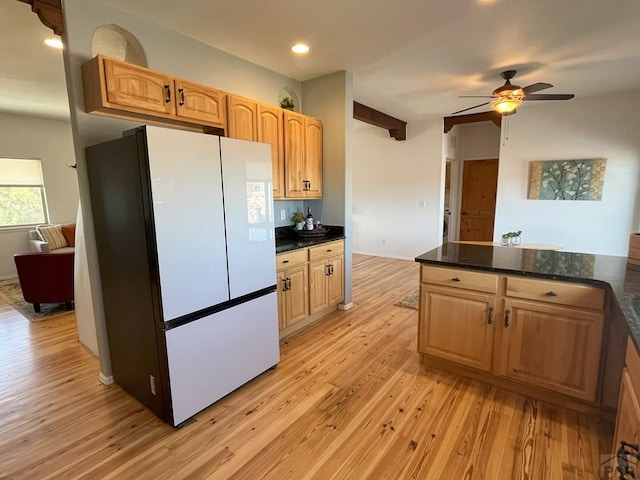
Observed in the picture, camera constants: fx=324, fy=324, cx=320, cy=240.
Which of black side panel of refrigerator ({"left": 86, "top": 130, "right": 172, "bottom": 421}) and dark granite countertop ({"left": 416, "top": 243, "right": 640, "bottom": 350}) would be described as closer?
dark granite countertop ({"left": 416, "top": 243, "right": 640, "bottom": 350})

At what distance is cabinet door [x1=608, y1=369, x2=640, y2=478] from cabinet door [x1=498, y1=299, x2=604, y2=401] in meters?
0.56

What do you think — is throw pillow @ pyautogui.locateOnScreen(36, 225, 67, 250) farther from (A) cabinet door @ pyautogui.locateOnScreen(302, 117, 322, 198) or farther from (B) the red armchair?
(A) cabinet door @ pyautogui.locateOnScreen(302, 117, 322, 198)

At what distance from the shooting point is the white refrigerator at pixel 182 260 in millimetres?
1848

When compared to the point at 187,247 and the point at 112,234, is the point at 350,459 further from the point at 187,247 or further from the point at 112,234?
the point at 112,234

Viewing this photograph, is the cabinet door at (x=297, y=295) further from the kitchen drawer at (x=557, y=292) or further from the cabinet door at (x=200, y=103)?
the kitchen drawer at (x=557, y=292)

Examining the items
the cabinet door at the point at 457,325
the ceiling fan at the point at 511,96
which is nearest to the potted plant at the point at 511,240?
the ceiling fan at the point at 511,96

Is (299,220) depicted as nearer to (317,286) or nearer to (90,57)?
(317,286)

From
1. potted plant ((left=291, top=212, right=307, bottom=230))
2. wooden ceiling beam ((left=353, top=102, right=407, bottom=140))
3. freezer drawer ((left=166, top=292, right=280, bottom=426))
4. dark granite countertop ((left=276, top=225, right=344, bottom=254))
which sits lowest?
freezer drawer ((left=166, top=292, right=280, bottom=426))

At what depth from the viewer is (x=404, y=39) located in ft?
9.23

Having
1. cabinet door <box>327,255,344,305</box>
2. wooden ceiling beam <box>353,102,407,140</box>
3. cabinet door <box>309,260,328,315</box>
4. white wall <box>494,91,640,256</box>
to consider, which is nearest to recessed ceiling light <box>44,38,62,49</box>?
cabinet door <box>309,260,328,315</box>

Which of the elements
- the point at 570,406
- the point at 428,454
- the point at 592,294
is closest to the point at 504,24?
the point at 592,294

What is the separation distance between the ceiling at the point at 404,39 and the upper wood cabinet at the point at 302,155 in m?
0.57

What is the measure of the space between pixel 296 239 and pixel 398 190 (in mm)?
3757

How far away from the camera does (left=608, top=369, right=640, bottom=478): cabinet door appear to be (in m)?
1.16
